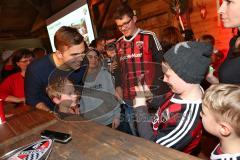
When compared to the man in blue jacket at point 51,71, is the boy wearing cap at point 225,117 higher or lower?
lower

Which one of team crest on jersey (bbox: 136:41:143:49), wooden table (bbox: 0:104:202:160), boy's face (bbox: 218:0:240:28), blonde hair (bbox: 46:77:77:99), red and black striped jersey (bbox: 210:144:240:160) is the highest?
boy's face (bbox: 218:0:240:28)

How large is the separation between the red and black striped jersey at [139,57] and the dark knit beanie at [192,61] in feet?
3.35

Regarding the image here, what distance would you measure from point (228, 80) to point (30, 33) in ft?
32.1

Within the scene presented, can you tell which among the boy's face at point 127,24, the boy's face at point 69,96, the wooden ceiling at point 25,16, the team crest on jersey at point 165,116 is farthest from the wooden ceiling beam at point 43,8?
the team crest on jersey at point 165,116

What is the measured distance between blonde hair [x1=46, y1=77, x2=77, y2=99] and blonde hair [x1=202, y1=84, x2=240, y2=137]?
3.34 ft

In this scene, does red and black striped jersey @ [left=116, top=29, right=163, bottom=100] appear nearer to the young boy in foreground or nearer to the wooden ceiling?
the young boy in foreground

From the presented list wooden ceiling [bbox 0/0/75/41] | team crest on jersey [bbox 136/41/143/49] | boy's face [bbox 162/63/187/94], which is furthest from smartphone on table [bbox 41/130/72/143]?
wooden ceiling [bbox 0/0/75/41]

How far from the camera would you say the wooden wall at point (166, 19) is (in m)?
4.39

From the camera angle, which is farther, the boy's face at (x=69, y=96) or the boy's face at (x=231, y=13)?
the boy's face at (x=69, y=96)

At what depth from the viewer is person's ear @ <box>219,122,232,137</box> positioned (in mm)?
1054

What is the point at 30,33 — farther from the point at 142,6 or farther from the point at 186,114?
the point at 186,114

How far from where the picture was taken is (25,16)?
9086mm

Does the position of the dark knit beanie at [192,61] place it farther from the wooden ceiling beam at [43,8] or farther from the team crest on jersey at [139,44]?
the wooden ceiling beam at [43,8]

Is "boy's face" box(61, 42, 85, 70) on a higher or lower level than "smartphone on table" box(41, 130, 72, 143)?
higher
